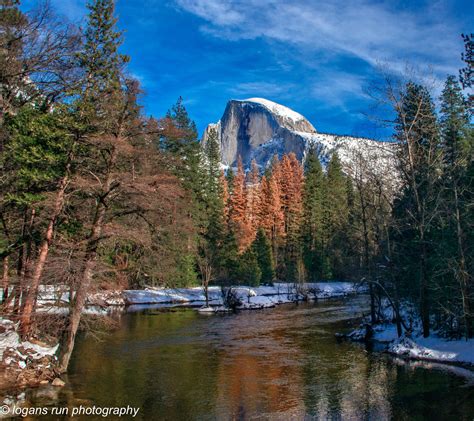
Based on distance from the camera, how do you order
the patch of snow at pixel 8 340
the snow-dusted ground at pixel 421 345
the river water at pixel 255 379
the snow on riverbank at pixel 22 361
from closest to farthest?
1. the river water at pixel 255 379
2. the snow on riverbank at pixel 22 361
3. the patch of snow at pixel 8 340
4. the snow-dusted ground at pixel 421 345

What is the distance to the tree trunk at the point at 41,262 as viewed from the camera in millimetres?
16062

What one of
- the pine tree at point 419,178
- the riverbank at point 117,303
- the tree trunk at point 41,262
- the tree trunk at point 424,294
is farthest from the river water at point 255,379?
the pine tree at point 419,178

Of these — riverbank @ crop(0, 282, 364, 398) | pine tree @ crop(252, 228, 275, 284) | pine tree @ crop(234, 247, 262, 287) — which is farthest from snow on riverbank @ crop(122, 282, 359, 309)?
pine tree @ crop(252, 228, 275, 284)

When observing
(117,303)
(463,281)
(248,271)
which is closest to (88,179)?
(463,281)

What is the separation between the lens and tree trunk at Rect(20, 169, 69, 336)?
16062 mm

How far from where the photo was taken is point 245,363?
18.9 m

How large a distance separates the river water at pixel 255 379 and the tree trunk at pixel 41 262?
2.74 m

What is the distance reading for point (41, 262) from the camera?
16.3 m

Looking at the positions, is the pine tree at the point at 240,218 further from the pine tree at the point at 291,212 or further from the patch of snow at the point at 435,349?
the patch of snow at the point at 435,349

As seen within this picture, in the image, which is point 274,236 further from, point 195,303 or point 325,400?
point 325,400

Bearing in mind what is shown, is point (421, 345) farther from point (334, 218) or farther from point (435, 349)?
point (334, 218)

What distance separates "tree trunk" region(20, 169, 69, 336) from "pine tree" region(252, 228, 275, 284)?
40216 millimetres

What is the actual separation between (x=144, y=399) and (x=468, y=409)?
31.9ft

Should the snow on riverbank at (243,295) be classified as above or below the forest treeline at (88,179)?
below
